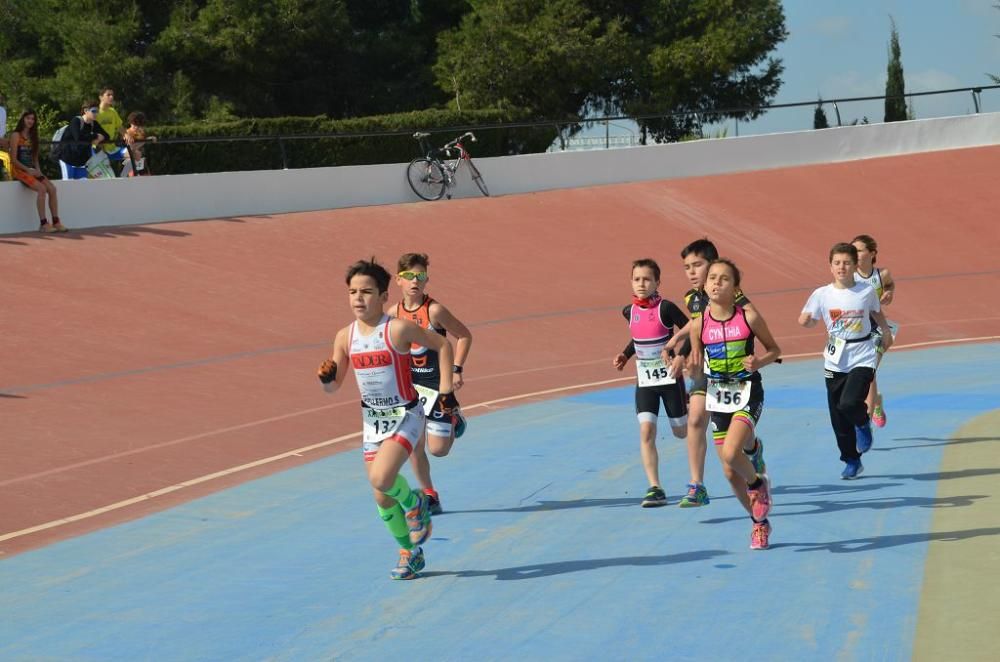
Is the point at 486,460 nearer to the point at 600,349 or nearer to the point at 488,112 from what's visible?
the point at 600,349

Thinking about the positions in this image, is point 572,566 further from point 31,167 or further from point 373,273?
point 31,167

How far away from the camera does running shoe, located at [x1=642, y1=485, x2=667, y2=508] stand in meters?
9.59

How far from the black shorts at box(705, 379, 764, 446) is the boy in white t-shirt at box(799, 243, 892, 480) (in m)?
2.29

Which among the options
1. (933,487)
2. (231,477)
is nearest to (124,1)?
(231,477)

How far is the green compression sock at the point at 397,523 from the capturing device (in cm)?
779

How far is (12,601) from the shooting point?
25.5 ft

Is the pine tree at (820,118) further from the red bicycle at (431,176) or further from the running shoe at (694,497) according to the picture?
the running shoe at (694,497)

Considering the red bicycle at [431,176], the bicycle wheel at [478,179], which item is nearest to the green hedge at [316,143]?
the bicycle wheel at [478,179]

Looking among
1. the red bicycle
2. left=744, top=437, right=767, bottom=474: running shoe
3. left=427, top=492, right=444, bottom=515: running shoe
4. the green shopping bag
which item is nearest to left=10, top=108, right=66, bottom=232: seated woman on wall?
the green shopping bag

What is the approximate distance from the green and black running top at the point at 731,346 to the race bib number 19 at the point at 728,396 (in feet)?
0.13

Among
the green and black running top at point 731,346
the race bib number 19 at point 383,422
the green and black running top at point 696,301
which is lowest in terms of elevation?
the race bib number 19 at point 383,422

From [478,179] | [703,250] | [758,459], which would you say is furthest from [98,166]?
[758,459]

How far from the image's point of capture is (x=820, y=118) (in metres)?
32.8

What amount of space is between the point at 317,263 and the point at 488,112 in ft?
53.2
